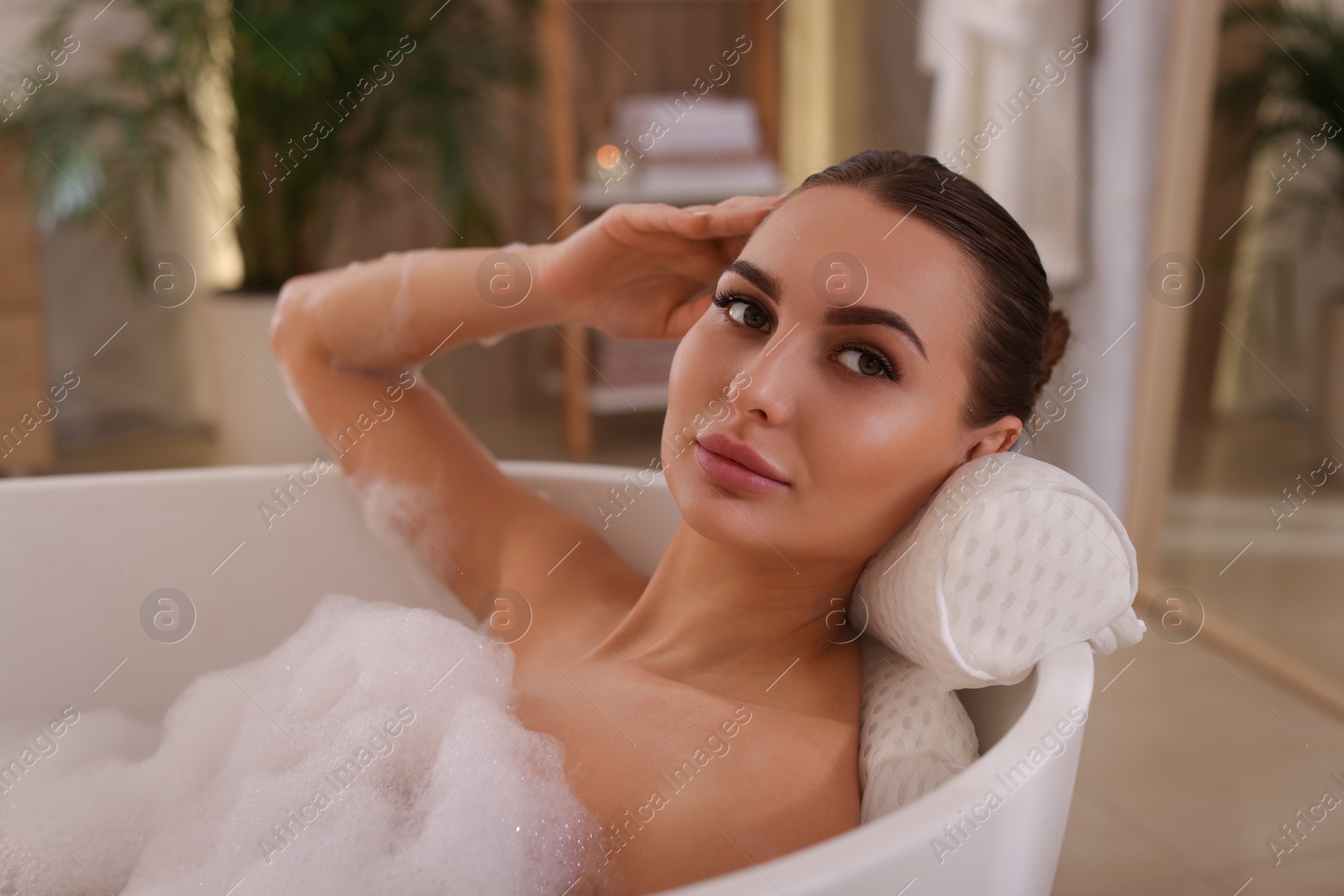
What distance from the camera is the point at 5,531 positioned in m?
1.27

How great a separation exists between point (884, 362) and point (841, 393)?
43 mm

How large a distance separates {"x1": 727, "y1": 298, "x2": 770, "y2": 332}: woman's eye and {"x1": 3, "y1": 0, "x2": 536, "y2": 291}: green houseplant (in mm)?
1790

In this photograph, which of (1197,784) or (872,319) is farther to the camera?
(1197,784)

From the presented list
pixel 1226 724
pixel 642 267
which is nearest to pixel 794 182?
pixel 1226 724

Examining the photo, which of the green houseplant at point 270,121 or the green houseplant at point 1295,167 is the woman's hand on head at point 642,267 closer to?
the green houseplant at point 1295,167

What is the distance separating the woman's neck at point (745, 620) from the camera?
3.08ft

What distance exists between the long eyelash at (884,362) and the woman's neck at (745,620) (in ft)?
0.58

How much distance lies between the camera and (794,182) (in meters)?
3.16

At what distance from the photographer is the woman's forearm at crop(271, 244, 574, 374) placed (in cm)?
117

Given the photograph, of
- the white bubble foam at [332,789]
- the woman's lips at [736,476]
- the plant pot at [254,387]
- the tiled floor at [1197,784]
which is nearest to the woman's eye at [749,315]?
the woman's lips at [736,476]

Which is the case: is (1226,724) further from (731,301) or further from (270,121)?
(270,121)

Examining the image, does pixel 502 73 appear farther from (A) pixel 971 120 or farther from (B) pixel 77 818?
(B) pixel 77 818

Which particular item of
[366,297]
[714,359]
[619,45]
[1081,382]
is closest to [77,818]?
[366,297]

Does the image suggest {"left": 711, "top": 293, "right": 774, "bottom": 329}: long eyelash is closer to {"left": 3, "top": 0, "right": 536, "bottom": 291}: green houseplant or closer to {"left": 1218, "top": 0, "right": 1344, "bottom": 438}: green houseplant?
{"left": 1218, "top": 0, "right": 1344, "bottom": 438}: green houseplant
